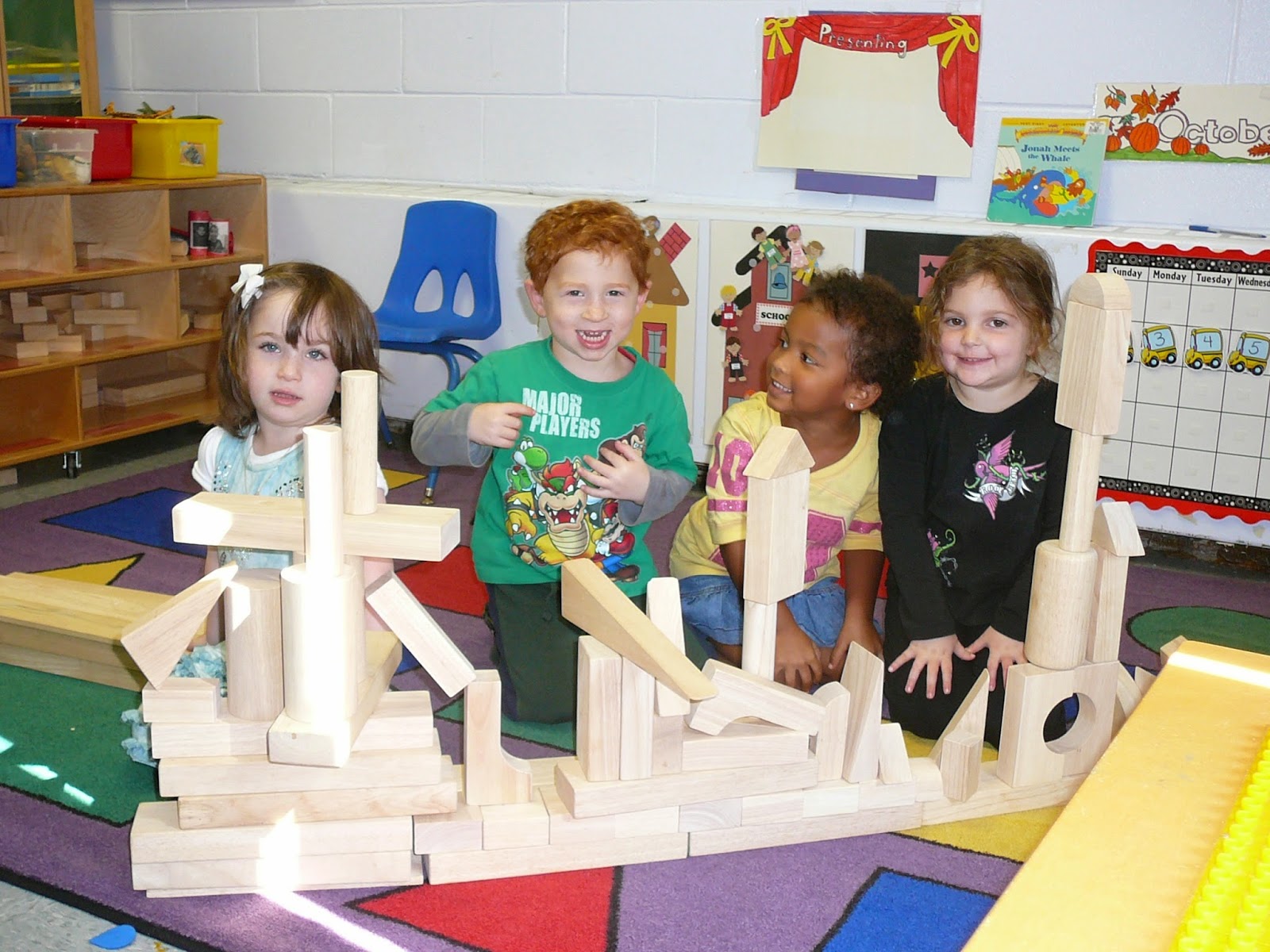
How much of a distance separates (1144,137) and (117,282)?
2513 mm

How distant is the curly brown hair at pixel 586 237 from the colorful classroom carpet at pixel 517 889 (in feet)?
2.17

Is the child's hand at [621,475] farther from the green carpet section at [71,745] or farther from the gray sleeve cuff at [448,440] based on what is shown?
the green carpet section at [71,745]

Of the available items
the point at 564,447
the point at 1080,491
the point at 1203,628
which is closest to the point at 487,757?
the point at 564,447

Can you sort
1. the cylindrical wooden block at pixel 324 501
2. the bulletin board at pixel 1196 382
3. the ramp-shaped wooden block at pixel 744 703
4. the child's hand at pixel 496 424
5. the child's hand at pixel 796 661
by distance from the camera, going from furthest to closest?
the bulletin board at pixel 1196 382 < the child's hand at pixel 796 661 < the child's hand at pixel 496 424 < the ramp-shaped wooden block at pixel 744 703 < the cylindrical wooden block at pixel 324 501

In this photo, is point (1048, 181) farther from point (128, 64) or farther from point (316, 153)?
point (128, 64)

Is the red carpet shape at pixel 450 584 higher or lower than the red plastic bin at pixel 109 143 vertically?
lower

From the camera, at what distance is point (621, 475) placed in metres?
1.73

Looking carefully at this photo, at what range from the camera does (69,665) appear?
76.1 inches

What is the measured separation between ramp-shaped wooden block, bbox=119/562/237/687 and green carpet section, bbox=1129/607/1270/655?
1.58 m

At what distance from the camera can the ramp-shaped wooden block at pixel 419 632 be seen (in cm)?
128

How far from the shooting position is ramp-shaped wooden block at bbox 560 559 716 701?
4.09ft

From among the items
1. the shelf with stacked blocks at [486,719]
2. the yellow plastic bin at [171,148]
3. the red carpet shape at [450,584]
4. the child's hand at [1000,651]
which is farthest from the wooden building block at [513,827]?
the yellow plastic bin at [171,148]

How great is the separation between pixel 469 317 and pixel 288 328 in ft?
4.93

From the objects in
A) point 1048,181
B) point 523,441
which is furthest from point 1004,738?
point 1048,181
